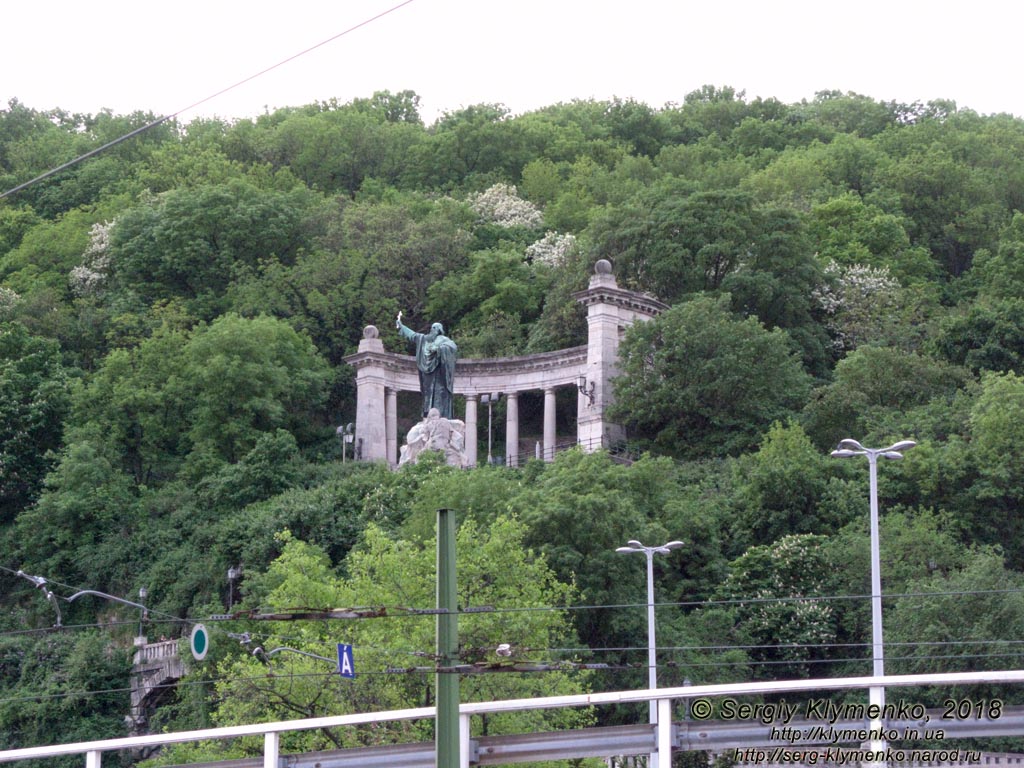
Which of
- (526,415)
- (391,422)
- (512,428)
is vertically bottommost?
(512,428)

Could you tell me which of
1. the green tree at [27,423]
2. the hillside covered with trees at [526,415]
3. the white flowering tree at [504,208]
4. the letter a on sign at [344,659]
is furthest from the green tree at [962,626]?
the white flowering tree at [504,208]

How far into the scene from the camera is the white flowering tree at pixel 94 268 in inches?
3526

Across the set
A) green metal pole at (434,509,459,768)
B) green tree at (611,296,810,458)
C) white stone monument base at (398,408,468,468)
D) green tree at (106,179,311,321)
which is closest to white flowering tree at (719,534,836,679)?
green tree at (611,296,810,458)

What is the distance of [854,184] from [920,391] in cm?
3233

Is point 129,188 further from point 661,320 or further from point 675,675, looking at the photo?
point 675,675

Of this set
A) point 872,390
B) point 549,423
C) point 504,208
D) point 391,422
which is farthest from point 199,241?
point 872,390

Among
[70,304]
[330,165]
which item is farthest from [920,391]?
[330,165]

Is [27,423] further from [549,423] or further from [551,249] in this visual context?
[551,249]

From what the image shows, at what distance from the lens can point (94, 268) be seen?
9044 centimetres

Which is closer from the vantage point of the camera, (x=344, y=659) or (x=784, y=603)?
(x=344, y=659)

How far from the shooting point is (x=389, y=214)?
90.0 m

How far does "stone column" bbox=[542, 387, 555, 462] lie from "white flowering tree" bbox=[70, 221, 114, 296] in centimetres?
2594

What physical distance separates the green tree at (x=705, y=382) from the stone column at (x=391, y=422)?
956 cm

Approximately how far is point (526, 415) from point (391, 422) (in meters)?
7.14
